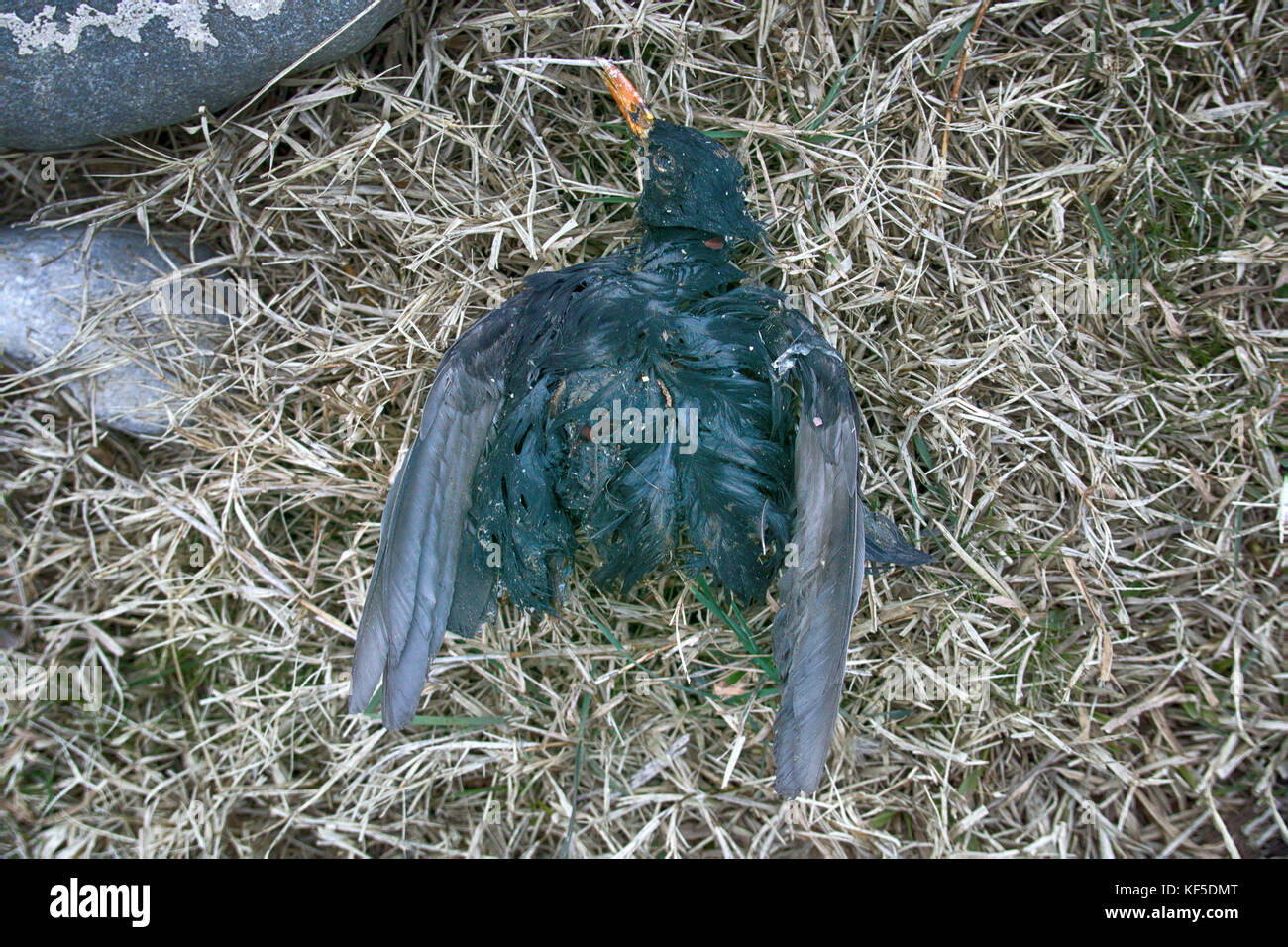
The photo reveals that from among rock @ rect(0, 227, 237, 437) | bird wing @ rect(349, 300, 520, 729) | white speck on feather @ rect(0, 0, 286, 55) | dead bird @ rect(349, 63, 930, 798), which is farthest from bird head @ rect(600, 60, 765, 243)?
rock @ rect(0, 227, 237, 437)

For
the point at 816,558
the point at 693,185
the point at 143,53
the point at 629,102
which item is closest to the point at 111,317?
the point at 143,53

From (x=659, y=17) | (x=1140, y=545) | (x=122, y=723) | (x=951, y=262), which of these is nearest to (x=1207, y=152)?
(x=951, y=262)

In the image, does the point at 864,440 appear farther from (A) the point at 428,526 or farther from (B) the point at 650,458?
(A) the point at 428,526

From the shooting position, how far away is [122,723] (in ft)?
7.97

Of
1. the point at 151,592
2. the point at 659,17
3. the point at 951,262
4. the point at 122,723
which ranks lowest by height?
the point at 122,723

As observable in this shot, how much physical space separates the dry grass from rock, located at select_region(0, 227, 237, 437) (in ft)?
0.32

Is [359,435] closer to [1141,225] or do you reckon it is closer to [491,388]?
[491,388]

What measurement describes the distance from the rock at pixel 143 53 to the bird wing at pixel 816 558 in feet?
4.88

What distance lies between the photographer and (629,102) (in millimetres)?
2074

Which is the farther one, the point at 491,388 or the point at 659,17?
the point at 659,17

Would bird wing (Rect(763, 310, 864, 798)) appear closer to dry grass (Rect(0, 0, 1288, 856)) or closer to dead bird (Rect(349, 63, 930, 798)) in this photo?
dead bird (Rect(349, 63, 930, 798))

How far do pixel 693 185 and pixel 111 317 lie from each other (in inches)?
69.0

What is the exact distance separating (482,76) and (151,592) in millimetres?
1821

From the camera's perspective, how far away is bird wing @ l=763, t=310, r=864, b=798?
1.74 m
